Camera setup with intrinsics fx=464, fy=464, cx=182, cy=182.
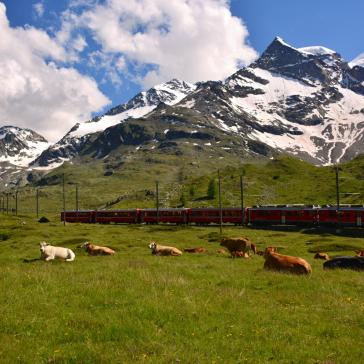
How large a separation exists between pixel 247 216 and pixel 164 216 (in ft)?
69.6

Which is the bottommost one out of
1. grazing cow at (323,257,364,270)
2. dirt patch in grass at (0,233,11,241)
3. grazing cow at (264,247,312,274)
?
dirt patch in grass at (0,233,11,241)

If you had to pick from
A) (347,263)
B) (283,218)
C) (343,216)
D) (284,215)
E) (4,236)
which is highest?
A: (284,215)

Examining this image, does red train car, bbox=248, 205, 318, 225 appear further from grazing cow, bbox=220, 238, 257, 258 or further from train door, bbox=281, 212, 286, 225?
grazing cow, bbox=220, 238, 257, 258

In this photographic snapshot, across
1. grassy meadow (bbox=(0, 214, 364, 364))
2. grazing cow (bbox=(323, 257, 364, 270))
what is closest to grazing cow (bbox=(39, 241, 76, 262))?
grassy meadow (bbox=(0, 214, 364, 364))

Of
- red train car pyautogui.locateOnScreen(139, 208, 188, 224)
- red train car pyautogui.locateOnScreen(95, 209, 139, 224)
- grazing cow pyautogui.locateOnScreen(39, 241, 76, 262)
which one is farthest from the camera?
red train car pyautogui.locateOnScreen(95, 209, 139, 224)

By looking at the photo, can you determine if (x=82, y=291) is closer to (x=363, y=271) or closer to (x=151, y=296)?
(x=151, y=296)

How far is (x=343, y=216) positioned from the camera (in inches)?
3130

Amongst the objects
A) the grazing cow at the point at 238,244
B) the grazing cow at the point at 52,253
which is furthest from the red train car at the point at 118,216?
the grazing cow at the point at 52,253

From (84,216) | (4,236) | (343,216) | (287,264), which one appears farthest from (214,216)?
(287,264)

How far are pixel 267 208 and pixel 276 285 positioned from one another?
254ft

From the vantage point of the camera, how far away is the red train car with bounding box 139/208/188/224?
105 m

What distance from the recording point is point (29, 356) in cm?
998

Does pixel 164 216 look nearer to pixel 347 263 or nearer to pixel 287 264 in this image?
pixel 347 263

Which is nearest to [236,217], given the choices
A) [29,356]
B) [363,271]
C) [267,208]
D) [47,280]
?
[267,208]
